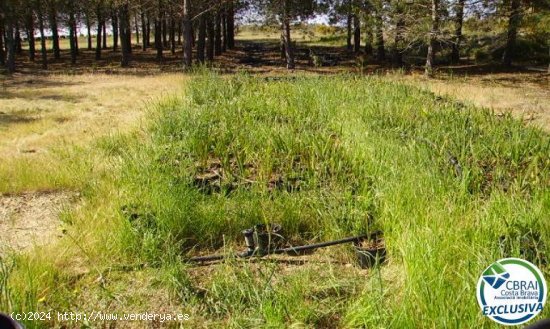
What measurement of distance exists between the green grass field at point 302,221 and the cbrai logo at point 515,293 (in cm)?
12

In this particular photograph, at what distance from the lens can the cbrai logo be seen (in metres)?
1.89

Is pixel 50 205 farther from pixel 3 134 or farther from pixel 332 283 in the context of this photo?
pixel 3 134

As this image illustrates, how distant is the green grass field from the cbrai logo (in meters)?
0.12

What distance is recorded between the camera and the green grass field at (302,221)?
2498 millimetres

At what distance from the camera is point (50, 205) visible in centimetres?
441

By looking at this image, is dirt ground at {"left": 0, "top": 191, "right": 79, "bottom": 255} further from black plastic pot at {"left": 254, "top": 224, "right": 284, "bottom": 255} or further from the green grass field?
Answer: black plastic pot at {"left": 254, "top": 224, "right": 284, "bottom": 255}

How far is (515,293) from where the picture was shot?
1889 millimetres

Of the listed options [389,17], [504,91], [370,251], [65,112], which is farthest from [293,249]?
[389,17]

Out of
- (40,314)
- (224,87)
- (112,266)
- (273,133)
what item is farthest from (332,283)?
(224,87)

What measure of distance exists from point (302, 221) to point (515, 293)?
2.07 meters

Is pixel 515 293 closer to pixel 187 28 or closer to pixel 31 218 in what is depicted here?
pixel 31 218

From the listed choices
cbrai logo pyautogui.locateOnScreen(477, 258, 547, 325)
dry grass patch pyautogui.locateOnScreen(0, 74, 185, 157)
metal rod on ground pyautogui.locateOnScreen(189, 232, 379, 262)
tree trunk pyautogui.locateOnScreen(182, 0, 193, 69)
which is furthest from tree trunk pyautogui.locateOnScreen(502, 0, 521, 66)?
cbrai logo pyautogui.locateOnScreen(477, 258, 547, 325)

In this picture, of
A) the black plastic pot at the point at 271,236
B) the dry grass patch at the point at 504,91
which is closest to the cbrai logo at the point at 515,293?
the black plastic pot at the point at 271,236

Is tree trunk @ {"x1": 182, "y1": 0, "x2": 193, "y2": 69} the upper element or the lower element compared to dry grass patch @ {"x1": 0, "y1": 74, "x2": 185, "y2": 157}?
upper
